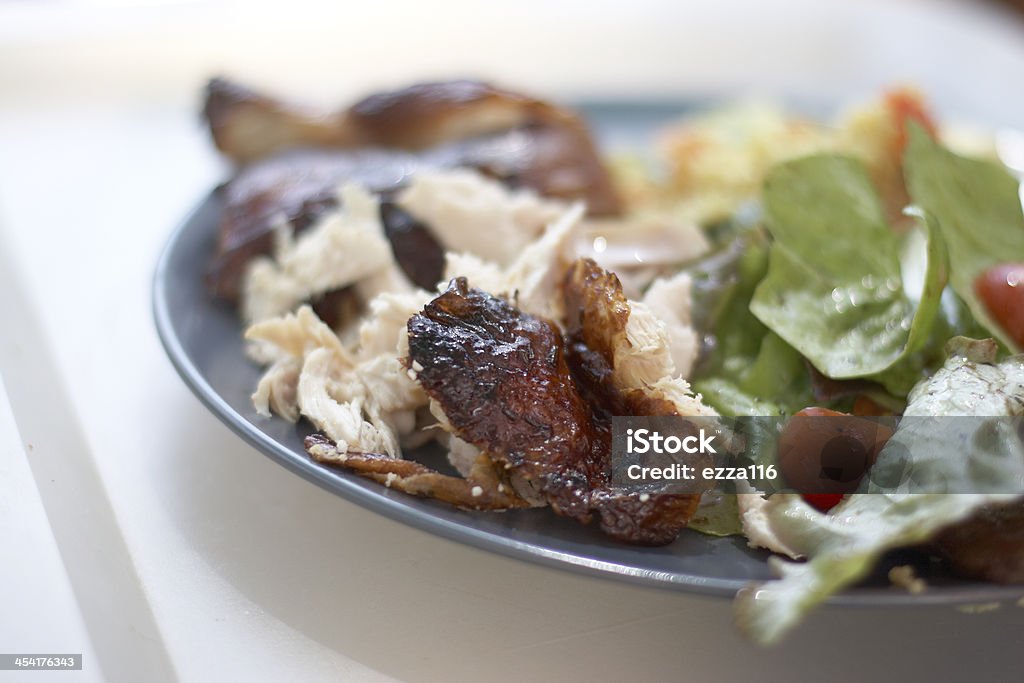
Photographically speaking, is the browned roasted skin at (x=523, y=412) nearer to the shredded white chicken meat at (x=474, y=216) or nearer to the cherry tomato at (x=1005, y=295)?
the shredded white chicken meat at (x=474, y=216)

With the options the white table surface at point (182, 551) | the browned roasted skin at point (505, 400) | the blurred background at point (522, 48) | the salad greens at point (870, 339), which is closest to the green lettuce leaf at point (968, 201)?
the salad greens at point (870, 339)

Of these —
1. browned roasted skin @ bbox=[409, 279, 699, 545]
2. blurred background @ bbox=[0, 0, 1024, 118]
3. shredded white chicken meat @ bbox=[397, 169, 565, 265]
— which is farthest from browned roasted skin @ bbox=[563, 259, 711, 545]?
blurred background @ bbox=[0, 0, 1024, 118]

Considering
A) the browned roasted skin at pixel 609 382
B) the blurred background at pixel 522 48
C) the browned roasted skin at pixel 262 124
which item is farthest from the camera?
the blurred background at pixel 522 48

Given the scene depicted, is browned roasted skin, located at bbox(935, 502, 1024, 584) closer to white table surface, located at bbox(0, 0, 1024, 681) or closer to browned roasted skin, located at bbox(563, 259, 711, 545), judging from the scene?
white table surface, located at bbox(0, 0, 1024, 681)

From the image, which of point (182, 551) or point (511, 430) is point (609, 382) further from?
point (182, 551)

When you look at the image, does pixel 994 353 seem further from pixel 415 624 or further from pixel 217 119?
pixel 217 119
